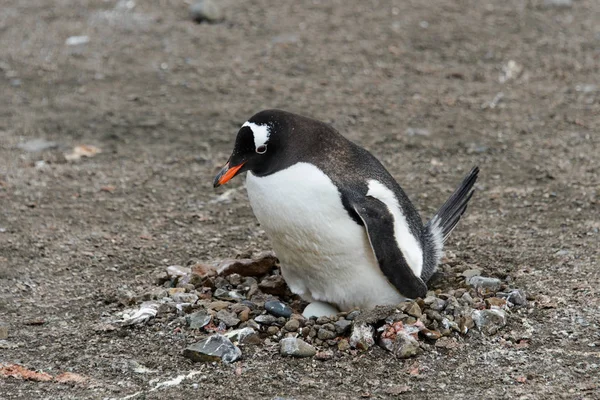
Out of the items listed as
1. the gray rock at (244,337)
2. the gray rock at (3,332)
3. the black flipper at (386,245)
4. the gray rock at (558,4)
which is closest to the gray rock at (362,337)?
the black flipper at (386,245)

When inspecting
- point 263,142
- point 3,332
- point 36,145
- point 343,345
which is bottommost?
point 36,145

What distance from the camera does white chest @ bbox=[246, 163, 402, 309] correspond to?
377cm

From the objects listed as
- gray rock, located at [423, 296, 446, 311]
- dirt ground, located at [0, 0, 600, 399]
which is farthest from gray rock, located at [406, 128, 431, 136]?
gray rock, located at [423, 296, 446, 311]

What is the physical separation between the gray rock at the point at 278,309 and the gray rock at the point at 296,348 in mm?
249

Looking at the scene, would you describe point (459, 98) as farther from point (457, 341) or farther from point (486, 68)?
A: point (457, 341)

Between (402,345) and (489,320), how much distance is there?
1.40 ft

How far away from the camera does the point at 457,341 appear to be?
3.82 meters

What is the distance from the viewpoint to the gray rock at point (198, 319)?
12.9 feet

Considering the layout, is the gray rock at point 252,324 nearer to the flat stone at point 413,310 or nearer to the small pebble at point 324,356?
the small pebble at point 324,356

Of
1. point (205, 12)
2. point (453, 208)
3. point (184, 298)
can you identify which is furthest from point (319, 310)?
point (205, 12)

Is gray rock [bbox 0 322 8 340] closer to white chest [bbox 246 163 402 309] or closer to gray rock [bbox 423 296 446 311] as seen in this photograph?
white chest [bbox 246 163 402 309]

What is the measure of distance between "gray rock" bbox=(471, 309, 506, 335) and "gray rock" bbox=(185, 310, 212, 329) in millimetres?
1078

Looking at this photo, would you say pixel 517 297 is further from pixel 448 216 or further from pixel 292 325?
pixel 292 325

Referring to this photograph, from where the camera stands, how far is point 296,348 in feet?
12.2
